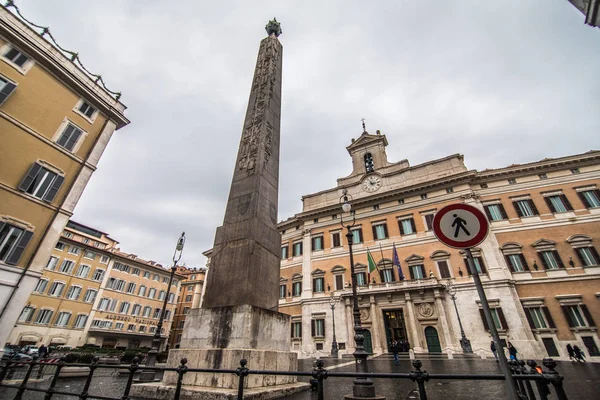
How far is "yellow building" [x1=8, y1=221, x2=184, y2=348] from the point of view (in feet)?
82.0

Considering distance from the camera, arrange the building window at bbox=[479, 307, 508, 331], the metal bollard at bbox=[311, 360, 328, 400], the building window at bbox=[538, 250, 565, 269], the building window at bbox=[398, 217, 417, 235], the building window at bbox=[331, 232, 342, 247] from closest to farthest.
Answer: the metal bollard at bbox=[311, 360, 328, 400], the building window at bbox=[479, 307, 508, 331], the building window at bbox=[538, 250, 565, 269], the building window at bbox=[398, 217, 417, 235], the building window at bbox=[331, 232, 342, 247]

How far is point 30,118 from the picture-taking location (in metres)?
12.1

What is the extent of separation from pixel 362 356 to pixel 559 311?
20862 mm

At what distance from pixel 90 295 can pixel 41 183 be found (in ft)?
78.7

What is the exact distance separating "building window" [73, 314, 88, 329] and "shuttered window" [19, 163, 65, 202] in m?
23.4

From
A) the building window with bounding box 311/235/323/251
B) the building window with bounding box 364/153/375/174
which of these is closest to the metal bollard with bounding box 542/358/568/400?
the building window with bounding box 311/235/323/251

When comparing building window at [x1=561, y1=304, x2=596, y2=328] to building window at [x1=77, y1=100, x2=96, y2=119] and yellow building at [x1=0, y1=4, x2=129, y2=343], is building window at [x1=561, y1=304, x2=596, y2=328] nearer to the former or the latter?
yellow building at [x1=0, y1=4, x2=129, y2=343]

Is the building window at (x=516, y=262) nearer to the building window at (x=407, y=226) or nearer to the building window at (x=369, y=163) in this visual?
the building window at (x=407, y=226)

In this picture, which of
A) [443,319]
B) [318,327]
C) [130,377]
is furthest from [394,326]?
[130,377]

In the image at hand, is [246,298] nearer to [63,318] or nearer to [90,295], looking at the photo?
[63,318]

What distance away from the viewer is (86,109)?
48.1 ft

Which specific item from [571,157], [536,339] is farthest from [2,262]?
[571,157]

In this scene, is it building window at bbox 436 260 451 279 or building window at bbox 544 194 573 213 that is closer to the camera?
building window at bbox 544 194 573 213

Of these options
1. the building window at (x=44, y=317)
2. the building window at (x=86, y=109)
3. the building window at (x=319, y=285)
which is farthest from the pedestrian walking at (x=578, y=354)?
the building window at (x=44, y=317)
